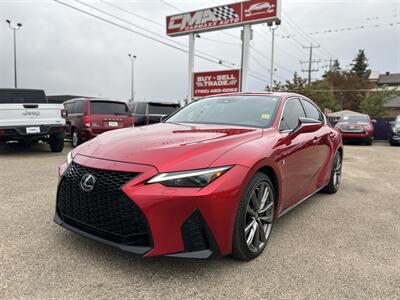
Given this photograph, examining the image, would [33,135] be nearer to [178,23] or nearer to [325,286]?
[325,286]

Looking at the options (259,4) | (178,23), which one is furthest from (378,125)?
(178,23)

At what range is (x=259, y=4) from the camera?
15203 millimetres

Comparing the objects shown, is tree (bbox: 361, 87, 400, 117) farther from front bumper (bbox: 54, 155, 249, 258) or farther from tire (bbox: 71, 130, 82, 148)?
front bumper (bbox: 54, 155, 249, 258)

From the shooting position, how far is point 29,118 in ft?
26.6

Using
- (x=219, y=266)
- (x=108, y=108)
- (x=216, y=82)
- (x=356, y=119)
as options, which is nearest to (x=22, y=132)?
(x=108, y=108)

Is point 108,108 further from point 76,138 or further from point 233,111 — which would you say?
point 233,111

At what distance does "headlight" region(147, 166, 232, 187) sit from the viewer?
7.27 ft

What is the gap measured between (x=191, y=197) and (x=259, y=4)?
15155 millimetres

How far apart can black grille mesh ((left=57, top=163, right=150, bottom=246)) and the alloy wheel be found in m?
0.89

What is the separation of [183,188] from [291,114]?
2065 mm

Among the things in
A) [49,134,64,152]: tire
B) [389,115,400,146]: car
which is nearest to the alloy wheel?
[49,134,64,152]: tire

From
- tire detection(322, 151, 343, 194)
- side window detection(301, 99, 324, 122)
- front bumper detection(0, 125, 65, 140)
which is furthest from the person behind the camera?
front bumper detection(0, 125, 65, 140)

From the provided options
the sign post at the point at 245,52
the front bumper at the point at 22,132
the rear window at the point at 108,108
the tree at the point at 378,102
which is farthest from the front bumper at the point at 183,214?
the tree at the point at 378,102

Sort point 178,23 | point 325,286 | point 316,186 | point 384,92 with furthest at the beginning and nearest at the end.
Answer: point 384,92, point 178,23, point 316,186, point 325,286
